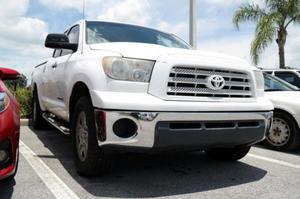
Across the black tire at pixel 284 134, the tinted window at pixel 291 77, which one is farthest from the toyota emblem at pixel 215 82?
the tinted window at pixel 291 77

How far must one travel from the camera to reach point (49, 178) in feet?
13.8

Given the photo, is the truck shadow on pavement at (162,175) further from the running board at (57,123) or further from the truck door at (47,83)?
the truck door at (47,83)

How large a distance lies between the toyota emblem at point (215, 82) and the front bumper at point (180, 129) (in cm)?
28

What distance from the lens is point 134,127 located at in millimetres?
3629

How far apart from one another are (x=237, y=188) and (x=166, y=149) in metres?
0.87

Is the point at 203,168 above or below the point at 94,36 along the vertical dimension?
below

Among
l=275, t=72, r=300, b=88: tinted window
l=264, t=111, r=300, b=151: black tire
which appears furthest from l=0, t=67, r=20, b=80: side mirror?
l=275, t=72, r=300, b=88: tinted window

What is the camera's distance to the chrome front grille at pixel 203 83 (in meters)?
3.81

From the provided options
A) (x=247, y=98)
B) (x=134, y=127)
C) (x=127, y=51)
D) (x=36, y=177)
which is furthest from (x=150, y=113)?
(x=36, y=177)

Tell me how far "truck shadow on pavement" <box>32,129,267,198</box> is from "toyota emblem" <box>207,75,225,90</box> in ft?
3.25

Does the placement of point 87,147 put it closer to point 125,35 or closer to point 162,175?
point 162,175

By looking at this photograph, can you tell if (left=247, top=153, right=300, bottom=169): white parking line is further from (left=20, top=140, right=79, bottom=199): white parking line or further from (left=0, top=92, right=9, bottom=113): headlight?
(left=0, top=92, right=9, bottom=113): headlight

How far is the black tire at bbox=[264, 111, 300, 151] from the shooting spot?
19.7ft

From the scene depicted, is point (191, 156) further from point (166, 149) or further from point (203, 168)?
point (166, 149)
